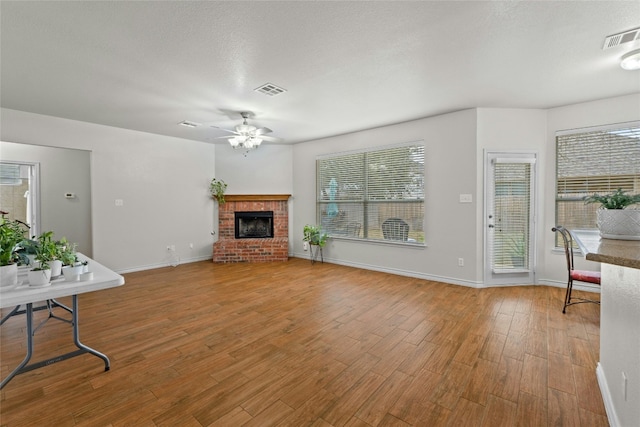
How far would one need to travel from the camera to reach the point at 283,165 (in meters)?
6.48

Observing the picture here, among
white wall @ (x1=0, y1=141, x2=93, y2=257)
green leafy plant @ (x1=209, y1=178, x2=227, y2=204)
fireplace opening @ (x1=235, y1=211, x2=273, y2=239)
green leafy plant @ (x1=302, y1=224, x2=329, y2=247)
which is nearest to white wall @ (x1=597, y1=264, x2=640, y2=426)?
green leafy plant @ (x1=302, y1=224, x2=329, y2=247)

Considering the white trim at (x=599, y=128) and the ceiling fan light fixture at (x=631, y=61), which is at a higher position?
the ceiling fan light fixture at (x=631, y=61)

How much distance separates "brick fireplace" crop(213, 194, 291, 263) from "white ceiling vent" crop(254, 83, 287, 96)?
3172 mm

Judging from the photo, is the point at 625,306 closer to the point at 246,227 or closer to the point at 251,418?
the point at 251,418

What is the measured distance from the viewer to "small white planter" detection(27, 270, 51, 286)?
1.79 meters

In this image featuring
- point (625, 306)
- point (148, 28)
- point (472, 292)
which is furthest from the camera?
point (472, 292)

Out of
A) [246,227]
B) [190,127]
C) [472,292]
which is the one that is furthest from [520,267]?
[190,127]

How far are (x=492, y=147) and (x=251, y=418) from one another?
171 inches

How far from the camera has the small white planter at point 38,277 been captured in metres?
1.79

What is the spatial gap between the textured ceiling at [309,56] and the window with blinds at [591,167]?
51 cm

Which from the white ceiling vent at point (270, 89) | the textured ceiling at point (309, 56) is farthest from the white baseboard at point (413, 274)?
the white ceiling vent at point (270, 89)

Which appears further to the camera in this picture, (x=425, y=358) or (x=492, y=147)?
(x=492, y=147)

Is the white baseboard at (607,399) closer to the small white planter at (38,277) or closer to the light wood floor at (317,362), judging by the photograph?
the light wood floor at (317,362)

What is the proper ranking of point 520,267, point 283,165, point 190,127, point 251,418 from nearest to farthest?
1. point 251,418
2. point 520,267
3. point 190,127
4. point 283,165
